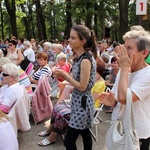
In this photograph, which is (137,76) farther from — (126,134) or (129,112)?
(126,134)

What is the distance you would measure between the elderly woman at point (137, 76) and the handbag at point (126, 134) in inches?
2.7

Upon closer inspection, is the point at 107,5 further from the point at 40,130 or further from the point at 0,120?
the point at 0,120

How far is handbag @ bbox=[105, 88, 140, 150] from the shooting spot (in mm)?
1762

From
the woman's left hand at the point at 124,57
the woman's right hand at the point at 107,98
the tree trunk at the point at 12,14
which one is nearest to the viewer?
the woman's left hand at the point at 124,57

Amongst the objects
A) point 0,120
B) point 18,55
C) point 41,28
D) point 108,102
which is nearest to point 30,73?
point 18,55

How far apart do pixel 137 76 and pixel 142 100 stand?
197 millimetres

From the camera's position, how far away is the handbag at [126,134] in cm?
176

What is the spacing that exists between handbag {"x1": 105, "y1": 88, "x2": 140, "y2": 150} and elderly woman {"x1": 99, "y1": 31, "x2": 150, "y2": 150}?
2.7 inches

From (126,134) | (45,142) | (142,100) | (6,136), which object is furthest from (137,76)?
(45,142)

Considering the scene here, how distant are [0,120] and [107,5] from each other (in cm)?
1851

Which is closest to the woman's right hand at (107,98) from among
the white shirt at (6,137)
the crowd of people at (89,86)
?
the crowd of people at (89,86)

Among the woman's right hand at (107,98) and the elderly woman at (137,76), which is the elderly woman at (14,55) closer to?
the woman's right hand at (107,98)

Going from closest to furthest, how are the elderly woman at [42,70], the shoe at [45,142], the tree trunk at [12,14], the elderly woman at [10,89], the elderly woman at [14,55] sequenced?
the elderly woman at [10,89] → the shoe at [45,142] → the elderly woman at [42,70] → the elderly woman at [14,55] → the tree trunk at [12,14]

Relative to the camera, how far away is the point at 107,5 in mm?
19969
